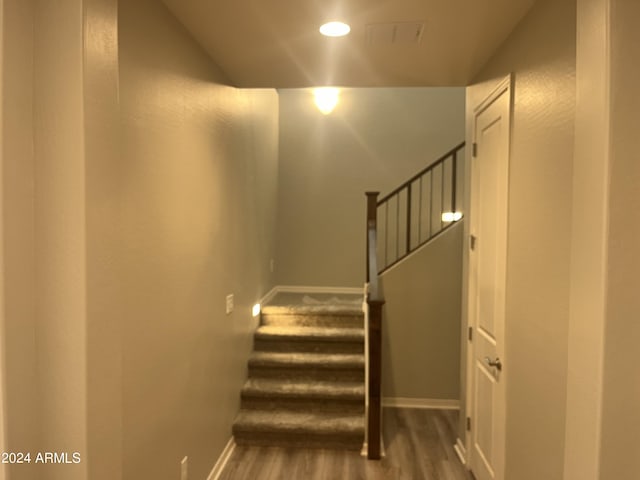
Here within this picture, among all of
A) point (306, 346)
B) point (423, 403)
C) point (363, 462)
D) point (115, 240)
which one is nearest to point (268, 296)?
point (306, 346)

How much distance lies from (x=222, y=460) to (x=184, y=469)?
29.8 inches

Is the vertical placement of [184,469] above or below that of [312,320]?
below

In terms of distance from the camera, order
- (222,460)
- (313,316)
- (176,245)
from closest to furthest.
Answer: (176,245), (222,460), (313,316)

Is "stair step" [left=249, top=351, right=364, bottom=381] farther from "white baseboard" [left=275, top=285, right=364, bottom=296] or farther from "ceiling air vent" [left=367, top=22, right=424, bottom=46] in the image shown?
"ceiling air vent" [left=367, top=22, right=424, bottom=46]

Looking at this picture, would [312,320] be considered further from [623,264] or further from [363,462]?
[623,264]

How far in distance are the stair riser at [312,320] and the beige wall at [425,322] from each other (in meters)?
0.30

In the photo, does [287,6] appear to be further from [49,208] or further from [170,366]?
[170,366]

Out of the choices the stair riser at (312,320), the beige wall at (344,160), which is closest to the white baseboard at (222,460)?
the stair riser at (312,320)

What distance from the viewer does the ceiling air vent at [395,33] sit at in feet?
6.86

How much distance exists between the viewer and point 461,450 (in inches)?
123

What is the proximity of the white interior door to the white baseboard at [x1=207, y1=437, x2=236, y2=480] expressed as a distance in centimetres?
169

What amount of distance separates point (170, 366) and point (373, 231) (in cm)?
224

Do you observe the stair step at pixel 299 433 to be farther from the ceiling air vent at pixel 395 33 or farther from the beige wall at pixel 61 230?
the ceiling air vent at pixel 395 33

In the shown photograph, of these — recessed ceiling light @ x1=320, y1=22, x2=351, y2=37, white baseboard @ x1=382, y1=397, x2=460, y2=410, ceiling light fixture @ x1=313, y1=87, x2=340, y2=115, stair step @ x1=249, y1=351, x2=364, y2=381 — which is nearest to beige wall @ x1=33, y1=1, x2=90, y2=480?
recessed ceiling light @ x1=320, y1=22, x2=351, y2=37
